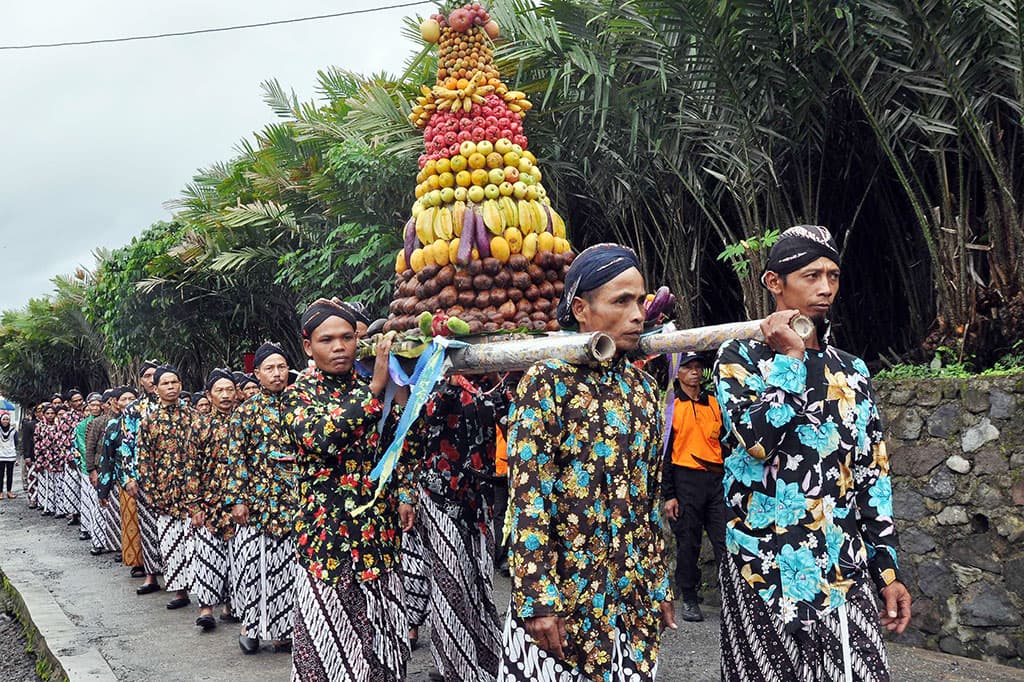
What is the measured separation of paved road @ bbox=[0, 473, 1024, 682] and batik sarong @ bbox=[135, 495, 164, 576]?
1.01 feet

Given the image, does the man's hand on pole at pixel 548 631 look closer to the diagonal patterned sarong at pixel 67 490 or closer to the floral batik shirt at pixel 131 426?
the floral batik shirt at pixel 131 426

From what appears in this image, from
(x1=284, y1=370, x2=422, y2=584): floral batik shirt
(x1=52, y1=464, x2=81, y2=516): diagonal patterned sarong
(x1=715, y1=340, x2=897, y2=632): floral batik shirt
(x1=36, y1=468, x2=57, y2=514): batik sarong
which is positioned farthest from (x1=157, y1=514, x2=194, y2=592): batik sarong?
(x1=36, y1=468, x2=57, y2=514): batik sarong

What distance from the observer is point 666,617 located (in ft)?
12.0

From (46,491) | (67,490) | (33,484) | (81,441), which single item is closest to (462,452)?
(81,441)

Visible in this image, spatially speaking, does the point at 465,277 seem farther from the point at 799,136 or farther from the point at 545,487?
the point at 799,136

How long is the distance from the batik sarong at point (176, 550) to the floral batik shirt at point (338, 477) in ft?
14.6

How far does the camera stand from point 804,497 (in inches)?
131

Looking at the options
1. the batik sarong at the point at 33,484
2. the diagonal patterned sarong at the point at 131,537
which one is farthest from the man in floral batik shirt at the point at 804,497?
the batik sarong at the point at 33,484

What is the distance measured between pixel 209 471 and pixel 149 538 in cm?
205

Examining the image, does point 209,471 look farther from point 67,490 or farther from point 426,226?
point 67,490

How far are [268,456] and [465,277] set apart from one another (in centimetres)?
129

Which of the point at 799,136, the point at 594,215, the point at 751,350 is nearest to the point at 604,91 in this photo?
the point at 799,136

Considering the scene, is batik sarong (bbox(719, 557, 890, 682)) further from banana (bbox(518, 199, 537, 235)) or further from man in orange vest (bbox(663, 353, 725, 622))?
man in orange vest (bbox(663, 353, 725, 622))

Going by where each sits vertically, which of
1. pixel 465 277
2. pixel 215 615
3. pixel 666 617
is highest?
pixel 465 277
